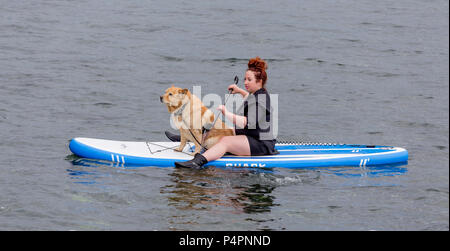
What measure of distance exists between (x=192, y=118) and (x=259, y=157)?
4.46 ft

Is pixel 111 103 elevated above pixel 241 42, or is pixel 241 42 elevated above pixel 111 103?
pixel 241 42

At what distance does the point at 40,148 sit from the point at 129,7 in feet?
54.8

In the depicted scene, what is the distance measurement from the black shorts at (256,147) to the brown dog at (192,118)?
1.19ft

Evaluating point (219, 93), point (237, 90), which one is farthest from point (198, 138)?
point (219, 93)

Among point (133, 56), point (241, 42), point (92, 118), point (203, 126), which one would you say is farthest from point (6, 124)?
point (241, 42)

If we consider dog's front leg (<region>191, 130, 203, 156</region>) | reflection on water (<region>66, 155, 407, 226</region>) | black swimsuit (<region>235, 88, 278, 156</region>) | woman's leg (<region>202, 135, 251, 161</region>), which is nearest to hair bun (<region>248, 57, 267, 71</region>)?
black swimsuit (<region>235, 88, 278, 156</region>)

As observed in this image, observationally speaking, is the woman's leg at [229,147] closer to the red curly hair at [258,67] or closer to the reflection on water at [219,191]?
the reflection on water at [219,191]

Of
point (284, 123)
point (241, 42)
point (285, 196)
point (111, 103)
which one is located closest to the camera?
point (285, 196)

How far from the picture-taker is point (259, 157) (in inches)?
473

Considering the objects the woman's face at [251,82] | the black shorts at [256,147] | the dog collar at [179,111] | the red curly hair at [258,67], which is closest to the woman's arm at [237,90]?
the woman's face at [251,82]

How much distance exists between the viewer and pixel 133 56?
21.7m

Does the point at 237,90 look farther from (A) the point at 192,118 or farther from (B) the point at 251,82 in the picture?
(A) the point at 192,118

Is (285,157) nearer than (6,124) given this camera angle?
Yes

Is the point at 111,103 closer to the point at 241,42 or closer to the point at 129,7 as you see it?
the point at 241,42
